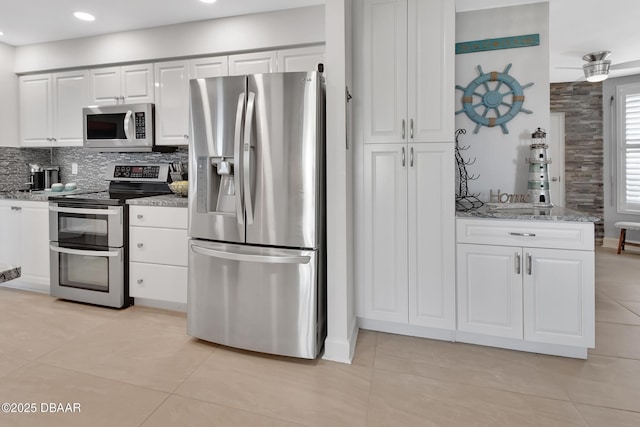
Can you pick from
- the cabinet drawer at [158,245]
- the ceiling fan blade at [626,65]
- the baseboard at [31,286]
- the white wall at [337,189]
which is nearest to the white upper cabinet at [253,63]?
the white wall at [337,189]

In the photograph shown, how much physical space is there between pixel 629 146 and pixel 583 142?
544mm

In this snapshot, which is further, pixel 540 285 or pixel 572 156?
pixel 572 156

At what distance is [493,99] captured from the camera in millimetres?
2768

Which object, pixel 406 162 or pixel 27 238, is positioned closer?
pixel 406 162

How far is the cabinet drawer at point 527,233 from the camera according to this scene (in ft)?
6.87

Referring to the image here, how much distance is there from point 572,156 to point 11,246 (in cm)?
730

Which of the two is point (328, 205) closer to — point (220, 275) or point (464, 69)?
point (220, 275)

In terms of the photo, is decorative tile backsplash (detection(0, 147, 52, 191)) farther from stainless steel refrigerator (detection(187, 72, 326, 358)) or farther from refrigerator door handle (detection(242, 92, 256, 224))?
refrigerator door handle (detection(242, 92, 256, 224))

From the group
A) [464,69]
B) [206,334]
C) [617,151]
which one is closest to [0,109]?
[206,334]

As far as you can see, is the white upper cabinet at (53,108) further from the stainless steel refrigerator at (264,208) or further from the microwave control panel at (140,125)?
the stainless steel refrigerator at (264,208)

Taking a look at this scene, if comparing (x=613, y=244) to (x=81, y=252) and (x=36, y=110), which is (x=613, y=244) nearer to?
(x=81, y=252)

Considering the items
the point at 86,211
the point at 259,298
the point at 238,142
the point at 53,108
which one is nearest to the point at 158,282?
the point at 86,211

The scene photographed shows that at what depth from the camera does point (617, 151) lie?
5.12m

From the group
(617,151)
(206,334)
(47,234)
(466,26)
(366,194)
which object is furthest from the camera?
(617,151)
